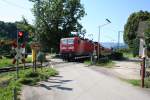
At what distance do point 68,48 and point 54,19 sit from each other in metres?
14.8

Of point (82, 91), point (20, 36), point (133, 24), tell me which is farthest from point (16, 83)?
point (133, 24)

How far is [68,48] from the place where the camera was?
49.3 m

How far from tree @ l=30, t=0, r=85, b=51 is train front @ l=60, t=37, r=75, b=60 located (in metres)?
12.5

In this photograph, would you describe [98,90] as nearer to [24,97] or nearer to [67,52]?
[24,97]

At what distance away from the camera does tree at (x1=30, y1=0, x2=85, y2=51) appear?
62906 millimetres

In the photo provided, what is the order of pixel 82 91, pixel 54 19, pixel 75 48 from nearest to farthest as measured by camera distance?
pixel 82 91
pixel 75 48
pixel 54 19

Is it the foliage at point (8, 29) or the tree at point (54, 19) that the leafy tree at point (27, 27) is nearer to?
the tree at point (54, 19)

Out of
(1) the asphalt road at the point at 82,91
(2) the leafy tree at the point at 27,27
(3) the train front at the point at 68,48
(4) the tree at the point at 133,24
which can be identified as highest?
(4) the tree at the point at 133,24

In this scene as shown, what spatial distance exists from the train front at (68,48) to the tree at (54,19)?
12530mm

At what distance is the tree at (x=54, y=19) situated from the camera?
6291cm

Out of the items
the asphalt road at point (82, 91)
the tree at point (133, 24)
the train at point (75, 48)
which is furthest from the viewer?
the tree at point (133, 24)

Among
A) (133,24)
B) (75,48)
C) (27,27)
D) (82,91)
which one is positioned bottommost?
(82,91)

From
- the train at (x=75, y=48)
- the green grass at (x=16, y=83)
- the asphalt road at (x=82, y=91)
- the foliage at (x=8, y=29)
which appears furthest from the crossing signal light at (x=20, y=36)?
the foliage at (x=8, y=29)

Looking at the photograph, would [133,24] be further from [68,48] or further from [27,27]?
[68,48]
